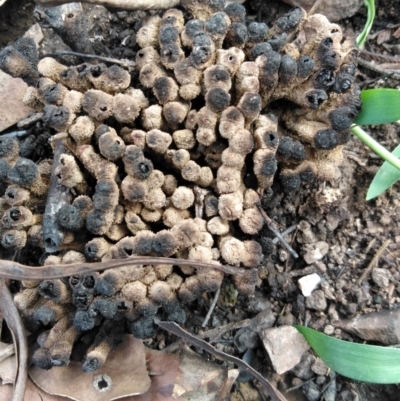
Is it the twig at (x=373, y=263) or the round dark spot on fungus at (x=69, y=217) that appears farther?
the twig at (x=373, y=263)

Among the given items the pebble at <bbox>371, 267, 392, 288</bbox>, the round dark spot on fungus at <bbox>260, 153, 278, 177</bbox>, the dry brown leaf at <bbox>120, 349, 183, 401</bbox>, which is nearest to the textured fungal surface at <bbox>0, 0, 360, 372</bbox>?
the round dark spot on fungus at <bbox>260, 153, 278, 177</bbox>

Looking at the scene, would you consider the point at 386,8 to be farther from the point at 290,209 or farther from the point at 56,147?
the point at 56,147

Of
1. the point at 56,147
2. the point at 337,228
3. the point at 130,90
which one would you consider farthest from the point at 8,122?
the point at 337,228

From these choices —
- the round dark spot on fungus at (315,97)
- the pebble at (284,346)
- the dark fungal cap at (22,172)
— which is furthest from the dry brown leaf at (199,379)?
the round dark spot on fungus at (315,97)

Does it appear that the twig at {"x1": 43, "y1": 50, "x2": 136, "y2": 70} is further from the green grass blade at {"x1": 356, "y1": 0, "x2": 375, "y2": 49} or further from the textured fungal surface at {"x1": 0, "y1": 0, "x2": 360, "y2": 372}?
the green grass blade at {"x1": 356, "y1": 0, "x2": 375, "y2": 49}

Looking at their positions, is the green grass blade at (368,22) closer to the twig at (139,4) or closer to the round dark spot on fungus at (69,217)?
the twig at (139,4)
